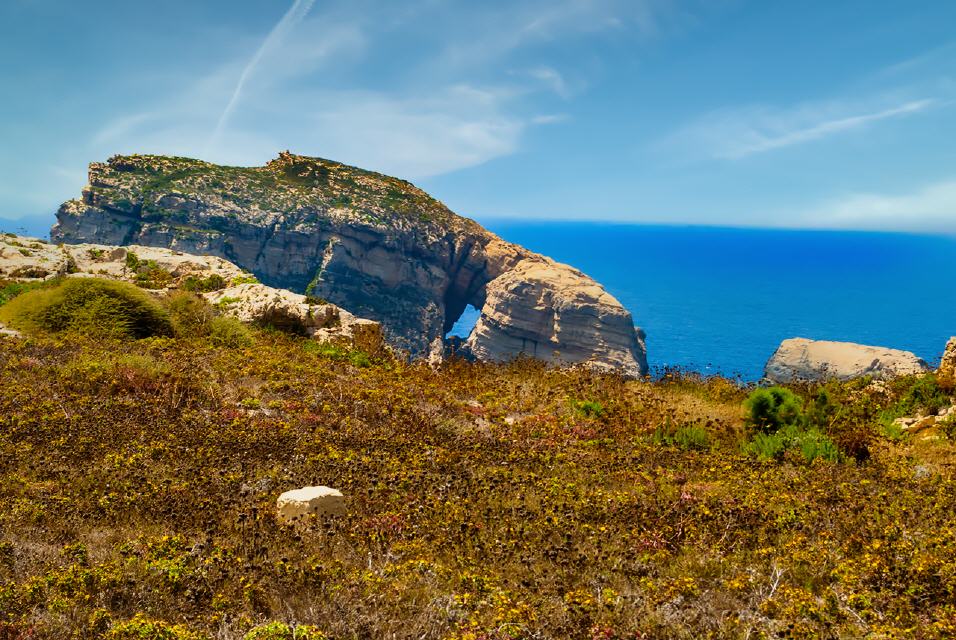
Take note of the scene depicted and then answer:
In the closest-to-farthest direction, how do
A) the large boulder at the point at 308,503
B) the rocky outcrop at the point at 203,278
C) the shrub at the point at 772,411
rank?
the large boulder at the point at 308,503, the shrub at the point at 772,411, the rocky outcrop at the point at 203,278

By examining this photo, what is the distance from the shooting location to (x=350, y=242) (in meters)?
179

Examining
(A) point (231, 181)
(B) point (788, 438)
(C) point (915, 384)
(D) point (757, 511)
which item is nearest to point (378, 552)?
(D) point (757, 511)

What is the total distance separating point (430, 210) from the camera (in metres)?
196

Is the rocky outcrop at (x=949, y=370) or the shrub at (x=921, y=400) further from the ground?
the rocky outcrop at (x=949, y=370)

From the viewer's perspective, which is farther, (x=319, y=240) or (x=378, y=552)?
(x=319, y=240)

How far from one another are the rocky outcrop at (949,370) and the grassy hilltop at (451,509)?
30 centimetres

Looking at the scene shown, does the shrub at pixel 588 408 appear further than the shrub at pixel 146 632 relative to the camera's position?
Yes

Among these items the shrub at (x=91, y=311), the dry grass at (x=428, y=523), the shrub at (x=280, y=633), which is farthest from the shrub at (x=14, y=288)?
the shrub at (x=280, y=633)

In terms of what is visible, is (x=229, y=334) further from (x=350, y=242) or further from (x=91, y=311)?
(x=350, y=242)

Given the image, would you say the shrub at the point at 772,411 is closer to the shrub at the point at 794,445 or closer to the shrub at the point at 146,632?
the shrub at the point at 794,445

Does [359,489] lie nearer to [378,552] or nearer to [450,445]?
[378,552]

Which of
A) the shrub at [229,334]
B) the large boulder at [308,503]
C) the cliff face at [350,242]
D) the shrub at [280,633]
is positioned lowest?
the shrub at [280,633]

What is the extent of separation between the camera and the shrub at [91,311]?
1662 cm

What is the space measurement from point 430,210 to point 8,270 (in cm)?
17569
